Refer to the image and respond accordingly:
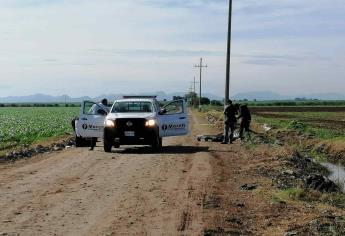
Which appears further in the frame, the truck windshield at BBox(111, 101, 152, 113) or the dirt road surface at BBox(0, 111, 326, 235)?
the truck windshield at BBox(111, 101, 152, 113)

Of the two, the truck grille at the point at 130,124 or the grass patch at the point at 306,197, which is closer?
the grass patch at the point at 306,197

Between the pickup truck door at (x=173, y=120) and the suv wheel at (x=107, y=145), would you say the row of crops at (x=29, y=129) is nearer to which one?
the suv wheel at (x=107, y=145)

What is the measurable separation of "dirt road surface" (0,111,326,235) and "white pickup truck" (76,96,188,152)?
7.48 ft

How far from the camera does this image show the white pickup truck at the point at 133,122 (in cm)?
2030

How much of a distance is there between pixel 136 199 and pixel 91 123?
35.0ft

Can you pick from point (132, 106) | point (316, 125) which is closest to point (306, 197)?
point (132, 106)

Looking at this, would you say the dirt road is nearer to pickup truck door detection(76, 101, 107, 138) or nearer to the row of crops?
pickup truck door detection(76, 101, 107, 138)

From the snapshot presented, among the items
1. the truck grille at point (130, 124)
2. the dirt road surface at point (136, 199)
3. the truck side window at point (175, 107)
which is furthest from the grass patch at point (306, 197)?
the truck side window at point (175, 107)

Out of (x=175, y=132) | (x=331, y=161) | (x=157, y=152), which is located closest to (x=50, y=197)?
(x=157, y=152)

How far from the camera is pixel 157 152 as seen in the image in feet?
66.5

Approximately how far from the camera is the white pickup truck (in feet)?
66.6

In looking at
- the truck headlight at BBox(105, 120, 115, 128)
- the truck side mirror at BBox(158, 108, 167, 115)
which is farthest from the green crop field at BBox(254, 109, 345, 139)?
the truck headlight at BBox(105, 120, 115, 128)

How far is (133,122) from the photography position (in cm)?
2031

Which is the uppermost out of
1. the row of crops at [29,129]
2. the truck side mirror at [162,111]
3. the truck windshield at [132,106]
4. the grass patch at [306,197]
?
the truck windshield at [132,106]
